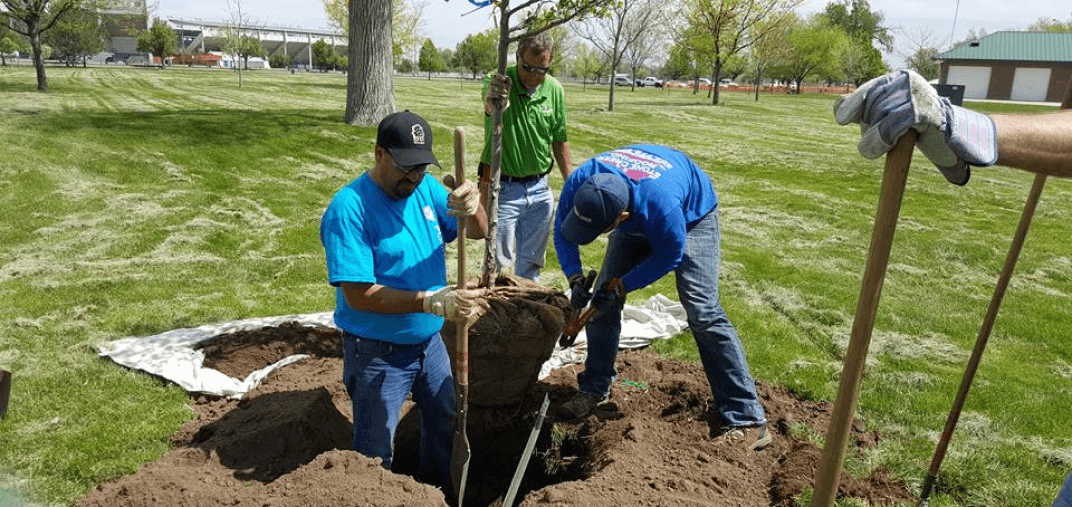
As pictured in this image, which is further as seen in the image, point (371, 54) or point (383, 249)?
point (371, 54)

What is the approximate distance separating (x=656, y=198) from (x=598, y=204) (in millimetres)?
313

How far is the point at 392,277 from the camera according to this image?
289 centimetres

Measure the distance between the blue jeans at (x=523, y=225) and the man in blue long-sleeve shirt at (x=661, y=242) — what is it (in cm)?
82

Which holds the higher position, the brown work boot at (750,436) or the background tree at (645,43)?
the background tree at (645,43)

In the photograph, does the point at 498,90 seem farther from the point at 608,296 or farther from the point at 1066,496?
the point at 1066,496

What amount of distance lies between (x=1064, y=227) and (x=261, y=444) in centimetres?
1074

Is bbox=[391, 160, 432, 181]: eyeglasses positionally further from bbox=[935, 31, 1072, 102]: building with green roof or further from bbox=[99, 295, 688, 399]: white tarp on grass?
bbox=[935, 31, 1072, 102]: building with green roof

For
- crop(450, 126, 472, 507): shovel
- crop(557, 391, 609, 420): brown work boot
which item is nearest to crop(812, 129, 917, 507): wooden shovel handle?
crop(450, 126, 472, 507): shovel

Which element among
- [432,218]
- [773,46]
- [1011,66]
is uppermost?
[1011,66]

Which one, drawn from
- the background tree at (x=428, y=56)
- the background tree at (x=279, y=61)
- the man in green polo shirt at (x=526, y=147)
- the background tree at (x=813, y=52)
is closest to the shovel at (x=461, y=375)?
the man in green polo shirt at (x=526, y=147)

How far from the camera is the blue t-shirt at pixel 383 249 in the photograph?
106 inches

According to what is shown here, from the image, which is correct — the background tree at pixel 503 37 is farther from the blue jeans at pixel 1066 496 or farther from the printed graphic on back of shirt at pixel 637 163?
the blue jeans at pixel 1066 496

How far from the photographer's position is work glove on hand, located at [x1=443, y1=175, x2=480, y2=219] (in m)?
2.92

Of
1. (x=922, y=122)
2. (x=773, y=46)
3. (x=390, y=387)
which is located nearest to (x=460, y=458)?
(x=390, y=387)
